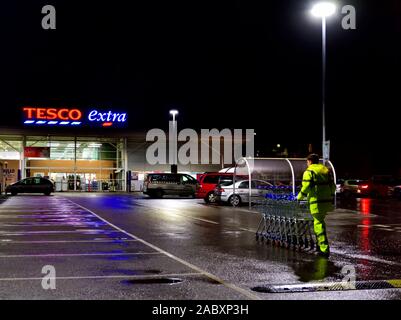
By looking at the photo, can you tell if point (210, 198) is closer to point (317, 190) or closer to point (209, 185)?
point (209, 185)

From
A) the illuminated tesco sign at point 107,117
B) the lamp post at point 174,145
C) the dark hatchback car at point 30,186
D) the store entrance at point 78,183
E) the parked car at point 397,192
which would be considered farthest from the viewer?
the store entrance at point 78,183

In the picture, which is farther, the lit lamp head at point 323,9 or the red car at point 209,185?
the red car at point 209,185

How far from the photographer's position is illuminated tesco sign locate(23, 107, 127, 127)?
48.0 m

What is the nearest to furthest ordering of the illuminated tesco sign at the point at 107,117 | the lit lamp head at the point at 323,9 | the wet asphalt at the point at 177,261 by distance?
1. the wet asphalt at the point at 177,261
2. the lit lamp head at the point at 323,9
3. the illuminated tesco sign at the point at 107,117

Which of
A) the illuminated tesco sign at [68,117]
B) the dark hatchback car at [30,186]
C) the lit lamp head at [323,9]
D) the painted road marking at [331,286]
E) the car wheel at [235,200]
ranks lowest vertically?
the painted road marking at [331,286]

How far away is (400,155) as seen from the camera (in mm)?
53875

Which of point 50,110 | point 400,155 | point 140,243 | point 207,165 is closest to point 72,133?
point 50,110

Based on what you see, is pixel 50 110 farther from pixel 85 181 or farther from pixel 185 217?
pixel 185 217

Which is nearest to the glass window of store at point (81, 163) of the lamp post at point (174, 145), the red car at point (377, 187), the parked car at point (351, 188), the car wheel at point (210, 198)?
the lamp post at point (174, 145)

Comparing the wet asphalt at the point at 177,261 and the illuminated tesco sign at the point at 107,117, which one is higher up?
the illuminated tesco sign at the point at 107,117

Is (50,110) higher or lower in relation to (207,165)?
higher

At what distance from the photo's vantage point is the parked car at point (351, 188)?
131ft

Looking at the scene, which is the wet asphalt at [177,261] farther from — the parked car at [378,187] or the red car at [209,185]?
the parked car at [378,187]
